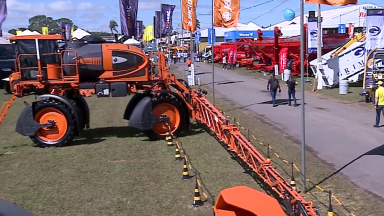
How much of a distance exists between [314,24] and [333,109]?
1085 cm

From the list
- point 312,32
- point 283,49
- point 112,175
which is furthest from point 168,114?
point 283,49

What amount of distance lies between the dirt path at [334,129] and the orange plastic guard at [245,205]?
534 centimetres

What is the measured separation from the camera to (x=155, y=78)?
1402 cm

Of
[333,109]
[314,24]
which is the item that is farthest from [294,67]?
[333,109]

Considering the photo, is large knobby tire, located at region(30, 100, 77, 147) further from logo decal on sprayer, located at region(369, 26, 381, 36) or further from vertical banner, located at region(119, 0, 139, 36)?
vertical banner, located at region(119, 0, 139, 36)

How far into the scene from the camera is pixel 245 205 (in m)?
3.56

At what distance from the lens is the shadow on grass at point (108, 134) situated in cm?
1377

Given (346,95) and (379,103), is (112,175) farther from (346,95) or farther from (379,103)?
(346,95)

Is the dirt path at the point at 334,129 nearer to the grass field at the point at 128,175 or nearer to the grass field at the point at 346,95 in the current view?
the grass field at the point at 128,175

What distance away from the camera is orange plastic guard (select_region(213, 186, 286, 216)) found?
3.52 meters

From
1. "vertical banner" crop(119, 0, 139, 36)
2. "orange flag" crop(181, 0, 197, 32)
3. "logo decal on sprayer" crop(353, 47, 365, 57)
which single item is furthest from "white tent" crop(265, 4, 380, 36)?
"orange flag" crop(181, 0, 197, 32)

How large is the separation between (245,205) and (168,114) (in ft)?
32.4

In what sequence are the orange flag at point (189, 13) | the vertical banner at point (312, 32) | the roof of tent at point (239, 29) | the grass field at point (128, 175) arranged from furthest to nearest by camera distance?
the roof of tent at point (239, 29)
the vertical banner at point (312, 32)
the orange flag at point (189, 13)
the grass field at point (128, 175)

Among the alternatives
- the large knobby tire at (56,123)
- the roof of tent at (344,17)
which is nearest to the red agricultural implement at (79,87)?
the large knobby tire at (56,123)
